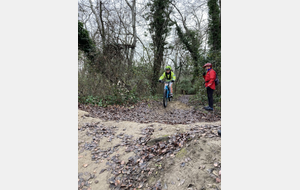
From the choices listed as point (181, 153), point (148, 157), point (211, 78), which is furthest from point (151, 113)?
point (181, 153)

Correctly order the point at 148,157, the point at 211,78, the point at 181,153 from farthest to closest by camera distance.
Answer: the point at 211,78 < the point at 148,157 < the point at 181,153

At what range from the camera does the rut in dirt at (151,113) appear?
6478 mm

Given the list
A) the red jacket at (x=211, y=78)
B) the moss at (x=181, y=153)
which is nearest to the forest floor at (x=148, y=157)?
the moss at (x=181, y=153)

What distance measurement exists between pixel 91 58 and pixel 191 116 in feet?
22.1

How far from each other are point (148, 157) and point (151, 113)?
4111 mm

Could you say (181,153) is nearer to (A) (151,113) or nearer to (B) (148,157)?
(B) (148,157)

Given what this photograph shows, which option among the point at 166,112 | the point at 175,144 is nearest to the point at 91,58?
the point at 166,112

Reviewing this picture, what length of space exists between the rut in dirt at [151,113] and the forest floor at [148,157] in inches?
56.6

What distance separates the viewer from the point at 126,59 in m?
9.92

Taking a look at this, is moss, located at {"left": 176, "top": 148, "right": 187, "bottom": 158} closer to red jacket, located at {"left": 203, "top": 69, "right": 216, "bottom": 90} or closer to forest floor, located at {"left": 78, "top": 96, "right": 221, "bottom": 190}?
forest floor, located at {"left": 78, "top": 96, "right": 221, "bottom": 190}

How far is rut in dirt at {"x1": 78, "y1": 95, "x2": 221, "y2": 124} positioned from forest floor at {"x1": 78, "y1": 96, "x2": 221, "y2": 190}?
4.71 feet

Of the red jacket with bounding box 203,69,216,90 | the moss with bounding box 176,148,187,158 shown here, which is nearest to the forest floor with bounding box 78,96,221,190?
the moss with bounding box 176,148,187,158

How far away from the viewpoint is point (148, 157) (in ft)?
10.9

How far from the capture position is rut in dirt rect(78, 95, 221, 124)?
6478 mm
